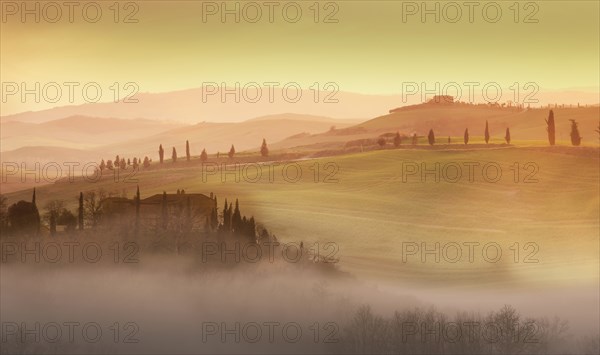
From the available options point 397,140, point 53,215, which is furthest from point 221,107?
point 53,215

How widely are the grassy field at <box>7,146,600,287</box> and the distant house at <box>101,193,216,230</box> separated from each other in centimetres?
25

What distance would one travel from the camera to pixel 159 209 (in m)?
21.1

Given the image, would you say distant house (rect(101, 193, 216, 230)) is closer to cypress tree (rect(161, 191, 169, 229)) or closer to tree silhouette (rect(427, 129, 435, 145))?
cypress tree (rect(161, 191, 169, 229))

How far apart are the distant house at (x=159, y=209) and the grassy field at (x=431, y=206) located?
0.83ft

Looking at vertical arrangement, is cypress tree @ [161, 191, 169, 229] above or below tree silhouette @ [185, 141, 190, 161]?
below

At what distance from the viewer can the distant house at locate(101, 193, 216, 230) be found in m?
21.0

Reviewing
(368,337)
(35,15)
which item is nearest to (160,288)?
(368,337)

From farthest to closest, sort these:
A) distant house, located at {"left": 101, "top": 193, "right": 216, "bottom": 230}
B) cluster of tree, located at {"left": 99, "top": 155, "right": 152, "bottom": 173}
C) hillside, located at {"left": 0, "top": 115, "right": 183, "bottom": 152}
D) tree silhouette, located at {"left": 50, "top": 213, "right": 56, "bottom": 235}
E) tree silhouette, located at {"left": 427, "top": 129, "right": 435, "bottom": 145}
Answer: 1. hillside, located at {"left": 0, "top": 115, "right": 183, "bottom": 152}
2. cluster of tree, located at {"left": 99, "top": 155, "right": 152, "bottom": 173}
3. tree silhouette, located at {"left": 427, "top": 129, "right": 435, "bottom": 145}
4. distant house, located at {"left": 101, "top": 193, "right": 216, "bottom": 230}
5. tree silhouette, located at {"left": 50, "top": 213, "right": 56, "bottom": 235}

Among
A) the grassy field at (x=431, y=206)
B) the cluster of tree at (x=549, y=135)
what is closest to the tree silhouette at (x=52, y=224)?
the grassy field at (x=431, y=206)

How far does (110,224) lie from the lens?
830 inches

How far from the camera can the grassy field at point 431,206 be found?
20.9m

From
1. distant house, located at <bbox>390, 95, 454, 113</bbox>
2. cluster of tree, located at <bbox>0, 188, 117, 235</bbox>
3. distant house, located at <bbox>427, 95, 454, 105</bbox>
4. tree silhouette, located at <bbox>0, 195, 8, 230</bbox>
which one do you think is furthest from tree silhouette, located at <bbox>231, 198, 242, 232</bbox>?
tree silhouette, located at <bbox>0, 195, 8, 230</bbox>

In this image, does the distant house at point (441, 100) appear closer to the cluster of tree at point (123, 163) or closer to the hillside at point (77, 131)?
the hillside at point (77, 131)

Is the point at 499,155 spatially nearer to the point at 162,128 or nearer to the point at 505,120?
the point at 505,120
